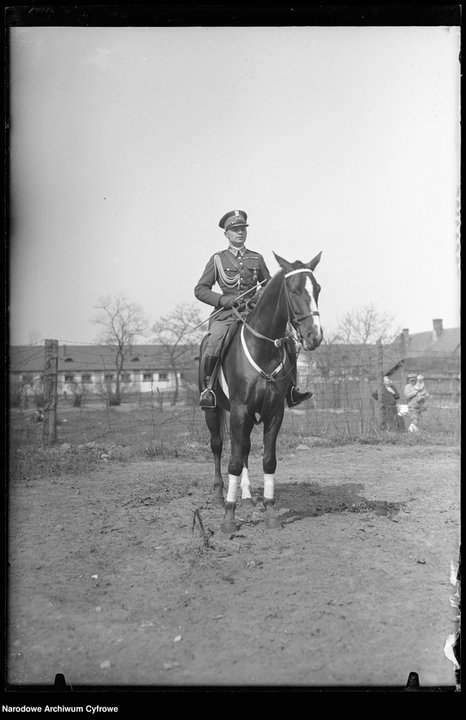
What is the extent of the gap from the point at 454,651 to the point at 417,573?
0.68 m

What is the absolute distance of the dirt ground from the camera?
11.1 feet

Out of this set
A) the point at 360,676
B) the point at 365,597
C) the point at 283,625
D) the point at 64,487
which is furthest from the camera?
the point at 64,487

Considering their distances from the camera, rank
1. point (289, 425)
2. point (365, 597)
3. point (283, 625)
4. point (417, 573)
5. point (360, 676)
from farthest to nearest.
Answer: point (289, 425) → point (417, 573) → point (365, 597) → point (283, 625) → point (360, 676)

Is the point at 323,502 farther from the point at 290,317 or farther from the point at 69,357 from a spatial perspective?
the point at 69,357

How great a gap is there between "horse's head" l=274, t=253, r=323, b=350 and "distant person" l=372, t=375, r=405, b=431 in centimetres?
776

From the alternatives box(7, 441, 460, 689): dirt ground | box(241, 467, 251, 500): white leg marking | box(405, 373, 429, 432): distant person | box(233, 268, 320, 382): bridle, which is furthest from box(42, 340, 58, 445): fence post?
box(405, 373, 429, 432): distant person

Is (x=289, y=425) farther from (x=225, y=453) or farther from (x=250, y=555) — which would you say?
(x=250, y=555)

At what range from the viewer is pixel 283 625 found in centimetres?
360

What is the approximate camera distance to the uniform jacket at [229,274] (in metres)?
5.70

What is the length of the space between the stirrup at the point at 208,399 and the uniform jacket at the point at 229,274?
943 mm

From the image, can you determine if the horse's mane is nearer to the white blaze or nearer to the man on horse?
the man on horse

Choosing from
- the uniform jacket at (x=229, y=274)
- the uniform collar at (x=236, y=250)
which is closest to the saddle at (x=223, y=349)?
the uniform jacket at (x=229, y=274)
